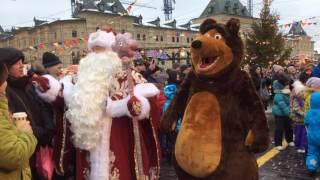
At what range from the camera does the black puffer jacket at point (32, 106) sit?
3754 millimetres

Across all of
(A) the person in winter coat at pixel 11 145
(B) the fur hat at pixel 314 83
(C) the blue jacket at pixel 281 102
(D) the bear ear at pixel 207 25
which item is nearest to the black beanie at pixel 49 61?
(D) the bear ear at pixel 207 25

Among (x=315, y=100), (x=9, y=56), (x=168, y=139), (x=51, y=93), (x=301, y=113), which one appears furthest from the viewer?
(x=168, y=139)

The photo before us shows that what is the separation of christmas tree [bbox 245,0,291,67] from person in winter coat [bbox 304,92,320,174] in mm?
15996

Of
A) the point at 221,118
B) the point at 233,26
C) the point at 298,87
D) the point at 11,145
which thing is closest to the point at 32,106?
the point at 11,145

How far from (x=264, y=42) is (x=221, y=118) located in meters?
19.3

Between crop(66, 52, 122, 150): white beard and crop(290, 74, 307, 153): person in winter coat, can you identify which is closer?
crop(66, 52, 122, 150): white beard

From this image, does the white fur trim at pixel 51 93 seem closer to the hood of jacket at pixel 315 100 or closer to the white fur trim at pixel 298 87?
the hood of jacket at pixel 315 100

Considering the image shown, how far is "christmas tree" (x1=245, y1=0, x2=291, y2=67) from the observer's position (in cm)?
2195

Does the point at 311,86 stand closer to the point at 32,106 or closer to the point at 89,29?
the point at 32,106

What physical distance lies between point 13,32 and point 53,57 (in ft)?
233

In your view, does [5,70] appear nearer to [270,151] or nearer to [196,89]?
[196,89]

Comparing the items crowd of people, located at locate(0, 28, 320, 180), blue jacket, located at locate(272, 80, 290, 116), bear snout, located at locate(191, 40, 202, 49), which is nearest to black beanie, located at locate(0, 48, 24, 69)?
crowd of people, located at locate(0, 28, 320, 180)

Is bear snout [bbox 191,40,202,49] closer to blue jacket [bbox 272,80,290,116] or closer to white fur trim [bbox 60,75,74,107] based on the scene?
white fur trim [bbox 60,75,74,107]

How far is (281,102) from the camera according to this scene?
8.09 metres
